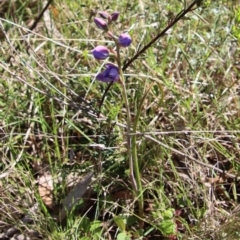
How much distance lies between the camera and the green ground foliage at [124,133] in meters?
2.17

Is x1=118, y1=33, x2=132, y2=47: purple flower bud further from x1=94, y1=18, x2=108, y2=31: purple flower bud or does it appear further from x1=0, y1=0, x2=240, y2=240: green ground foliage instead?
x1=0, y1=0, x2=240, y2=240: green ground foliage

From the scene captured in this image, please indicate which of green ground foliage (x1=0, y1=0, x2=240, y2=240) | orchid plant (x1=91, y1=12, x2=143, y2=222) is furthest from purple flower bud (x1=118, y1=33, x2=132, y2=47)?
green ground foliage (x1=0, y1=0, x2=240, y2=240)

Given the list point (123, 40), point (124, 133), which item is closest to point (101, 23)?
point (123, 40)

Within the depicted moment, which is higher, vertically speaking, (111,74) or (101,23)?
(101,23)

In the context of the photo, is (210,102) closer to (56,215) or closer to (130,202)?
(130,202)

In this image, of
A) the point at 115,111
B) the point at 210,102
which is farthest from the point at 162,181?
the point at 210,102

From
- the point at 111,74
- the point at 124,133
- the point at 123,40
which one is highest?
the point at 123,40

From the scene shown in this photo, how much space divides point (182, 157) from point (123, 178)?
25cm

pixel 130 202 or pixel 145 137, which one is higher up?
pixel 145 137

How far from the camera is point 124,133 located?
228 centimetres

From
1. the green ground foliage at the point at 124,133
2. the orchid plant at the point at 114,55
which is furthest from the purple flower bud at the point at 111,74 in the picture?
the green ground foliage at the point at 124,133

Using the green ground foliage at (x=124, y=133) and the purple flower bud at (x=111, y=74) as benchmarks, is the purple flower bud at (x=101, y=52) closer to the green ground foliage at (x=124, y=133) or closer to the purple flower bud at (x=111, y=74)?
the purple flower bud at (x=111, y=74)

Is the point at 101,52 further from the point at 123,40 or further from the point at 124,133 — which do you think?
the point at 124,133

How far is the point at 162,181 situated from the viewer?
2.26 m
